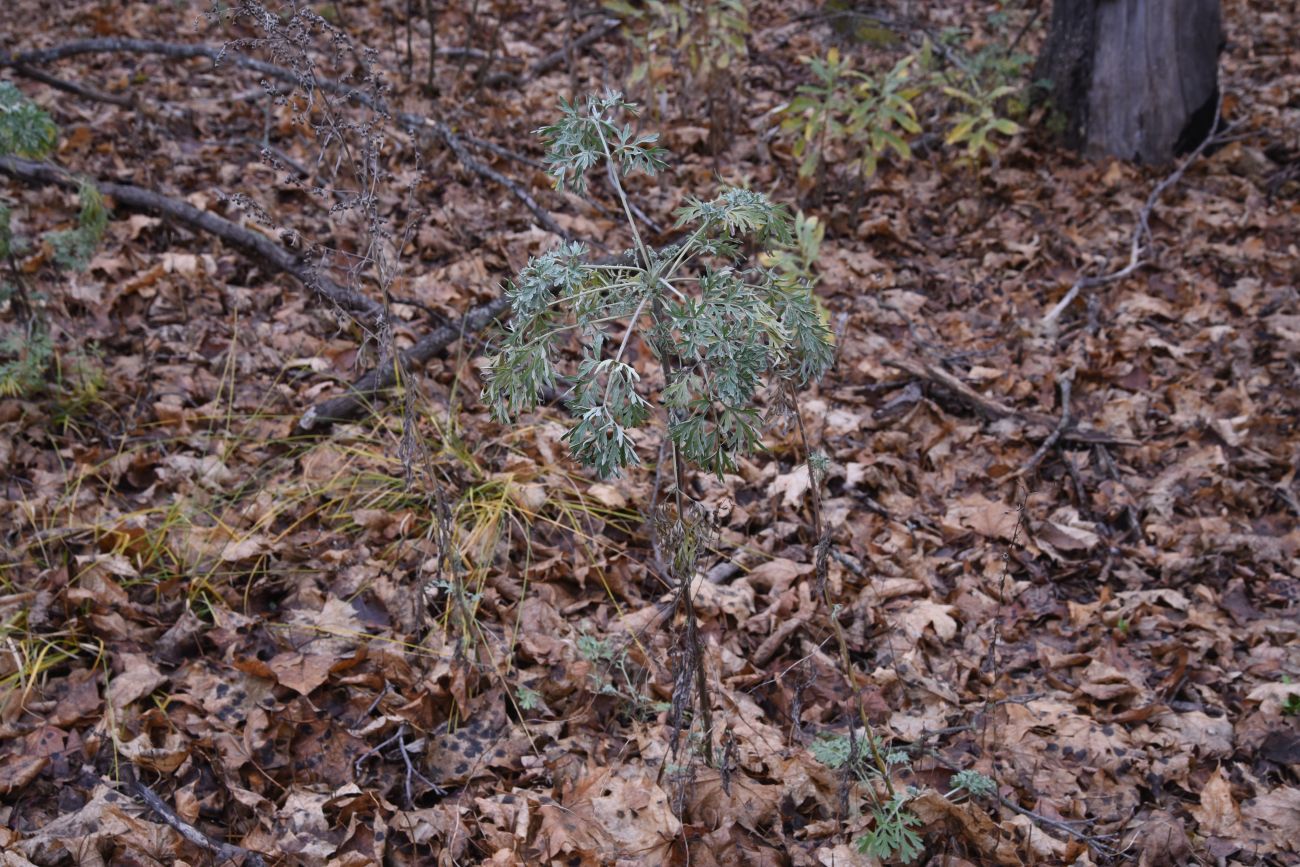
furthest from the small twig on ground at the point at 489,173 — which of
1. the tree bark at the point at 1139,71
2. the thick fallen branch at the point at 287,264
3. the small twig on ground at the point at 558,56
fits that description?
the tree bark at the point at 1139,71

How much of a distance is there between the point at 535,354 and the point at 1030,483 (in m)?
2.55

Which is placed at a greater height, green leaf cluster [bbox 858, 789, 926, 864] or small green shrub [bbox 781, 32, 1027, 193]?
small green shrub [bbox 781, 32, 1027, 193]

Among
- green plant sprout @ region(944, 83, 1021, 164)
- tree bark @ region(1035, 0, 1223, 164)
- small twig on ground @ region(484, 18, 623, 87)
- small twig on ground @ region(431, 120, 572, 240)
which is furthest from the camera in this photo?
small twig on ground @ region(484, 18, 623, 87)

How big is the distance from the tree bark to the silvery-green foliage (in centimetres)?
485

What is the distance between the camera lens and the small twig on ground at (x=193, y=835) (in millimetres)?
2209

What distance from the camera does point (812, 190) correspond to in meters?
5.64

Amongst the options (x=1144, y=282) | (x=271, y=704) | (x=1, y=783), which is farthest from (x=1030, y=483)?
(x=1, y=783)

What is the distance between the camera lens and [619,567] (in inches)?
125

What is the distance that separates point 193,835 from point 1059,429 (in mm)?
3345

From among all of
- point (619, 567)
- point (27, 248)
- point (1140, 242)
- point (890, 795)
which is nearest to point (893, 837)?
point (890, 795)

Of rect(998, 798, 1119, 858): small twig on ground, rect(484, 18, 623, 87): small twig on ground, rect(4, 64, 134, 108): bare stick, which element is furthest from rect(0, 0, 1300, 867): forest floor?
rect(484, 18, 623, 87): small twig on ground

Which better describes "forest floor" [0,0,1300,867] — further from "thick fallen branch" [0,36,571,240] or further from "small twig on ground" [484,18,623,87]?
"small twig on ground" [484,18,623,87]

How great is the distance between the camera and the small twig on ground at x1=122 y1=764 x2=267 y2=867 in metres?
2.21

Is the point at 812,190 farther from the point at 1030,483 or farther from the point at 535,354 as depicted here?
the point at 535,354
